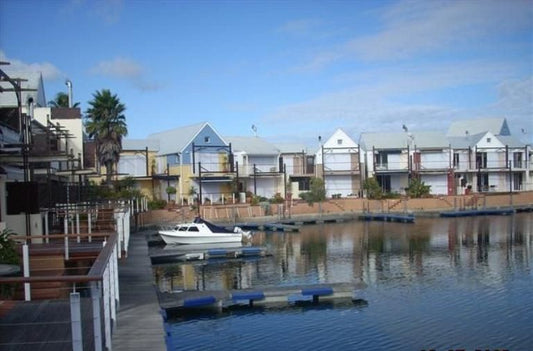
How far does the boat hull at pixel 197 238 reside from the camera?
41.0m

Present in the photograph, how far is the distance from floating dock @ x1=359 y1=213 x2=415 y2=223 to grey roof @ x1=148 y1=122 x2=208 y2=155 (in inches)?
826

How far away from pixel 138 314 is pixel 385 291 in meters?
13.3

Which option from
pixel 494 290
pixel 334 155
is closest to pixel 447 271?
pixel 494 290

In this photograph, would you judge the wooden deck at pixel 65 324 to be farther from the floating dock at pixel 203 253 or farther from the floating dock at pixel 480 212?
the floating dock at pixel 480 212

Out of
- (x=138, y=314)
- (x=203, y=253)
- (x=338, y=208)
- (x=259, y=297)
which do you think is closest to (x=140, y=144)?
(x=338, y=208)

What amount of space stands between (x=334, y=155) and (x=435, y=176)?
43.4 ft

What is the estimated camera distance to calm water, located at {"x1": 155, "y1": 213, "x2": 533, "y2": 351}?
19.1 metres

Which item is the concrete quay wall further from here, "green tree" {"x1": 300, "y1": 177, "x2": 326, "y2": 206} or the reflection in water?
the reflection in water

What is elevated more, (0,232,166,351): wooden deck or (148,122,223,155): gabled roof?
(148,122,223,155): gabled roof

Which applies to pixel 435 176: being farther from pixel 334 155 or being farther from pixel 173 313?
pixel 173 313

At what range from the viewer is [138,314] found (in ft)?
50.1

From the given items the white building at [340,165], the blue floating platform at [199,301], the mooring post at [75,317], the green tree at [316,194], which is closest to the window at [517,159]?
the white building at [340,165]

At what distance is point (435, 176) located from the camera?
77438 mm

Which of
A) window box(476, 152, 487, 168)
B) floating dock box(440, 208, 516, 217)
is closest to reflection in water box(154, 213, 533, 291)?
floating dock box(440, 208, 516, 217)
